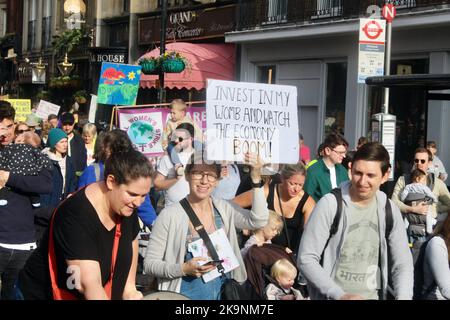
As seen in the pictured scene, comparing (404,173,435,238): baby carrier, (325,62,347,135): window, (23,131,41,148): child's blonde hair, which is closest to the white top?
(23,131,41,148): child's blonde hair

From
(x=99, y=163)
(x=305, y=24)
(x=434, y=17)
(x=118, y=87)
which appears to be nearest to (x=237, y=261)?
(x=99, y=163)

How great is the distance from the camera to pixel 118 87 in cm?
1439

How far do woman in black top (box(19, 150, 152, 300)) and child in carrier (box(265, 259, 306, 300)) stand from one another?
2.20 metres

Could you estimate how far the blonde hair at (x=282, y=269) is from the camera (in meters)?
6.34

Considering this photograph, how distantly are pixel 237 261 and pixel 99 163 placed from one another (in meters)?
1.99

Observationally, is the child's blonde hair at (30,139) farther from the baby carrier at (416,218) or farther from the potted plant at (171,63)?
the potted plant at (171,63)

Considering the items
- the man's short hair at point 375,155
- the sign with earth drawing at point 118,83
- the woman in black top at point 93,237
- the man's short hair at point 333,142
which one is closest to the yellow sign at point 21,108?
the sign with earth drawing at point 118,83

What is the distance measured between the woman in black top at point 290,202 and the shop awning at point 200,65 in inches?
558

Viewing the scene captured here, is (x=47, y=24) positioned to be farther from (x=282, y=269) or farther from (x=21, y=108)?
(x=282, y=269)

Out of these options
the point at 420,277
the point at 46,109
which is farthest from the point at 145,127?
the point at 46,109

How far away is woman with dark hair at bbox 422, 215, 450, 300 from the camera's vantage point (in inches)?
210

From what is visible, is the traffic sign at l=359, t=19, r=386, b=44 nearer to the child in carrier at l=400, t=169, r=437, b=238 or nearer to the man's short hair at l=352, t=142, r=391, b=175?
the child in carrier at l=400, t=169, r=437, b=238
